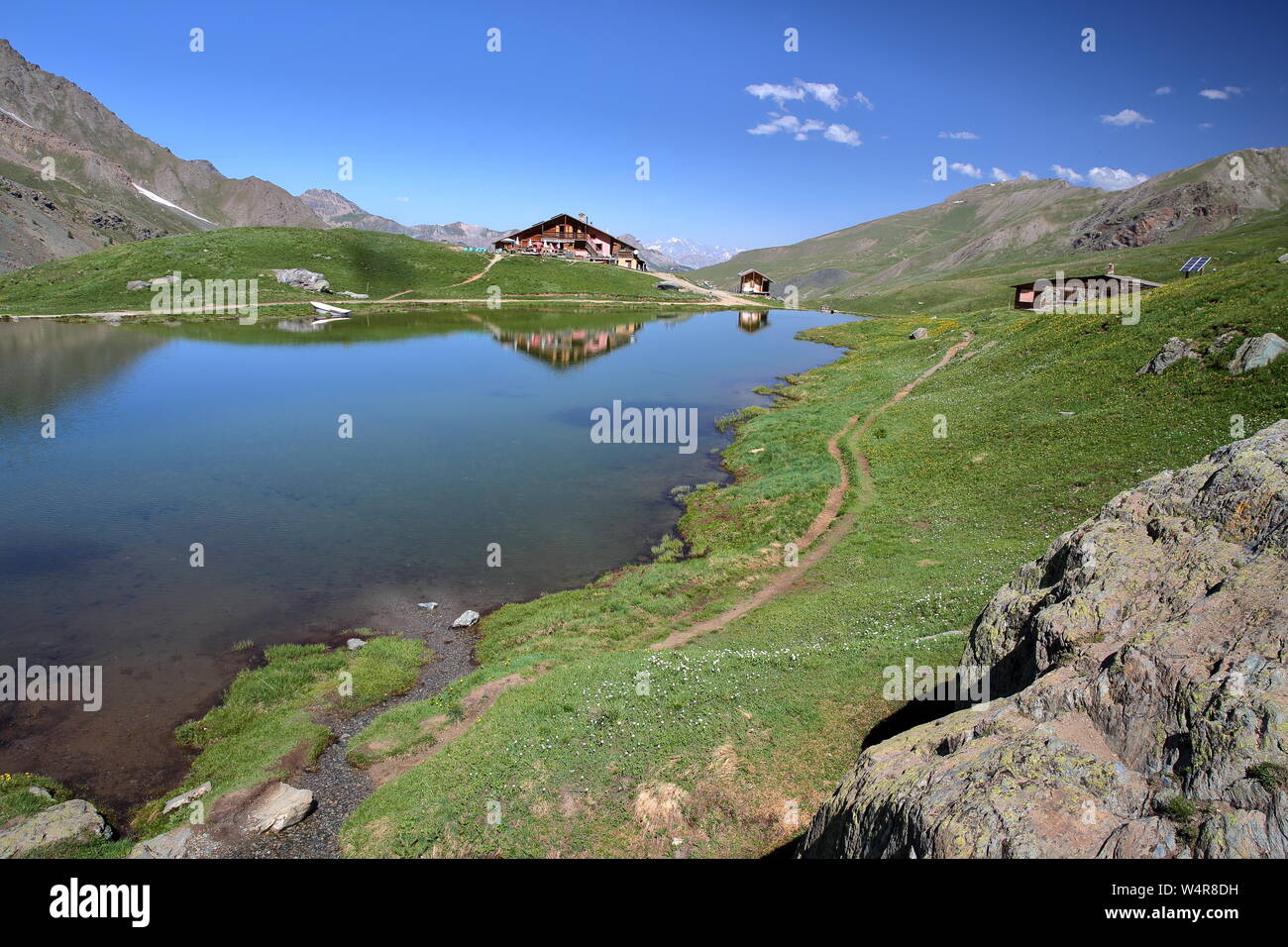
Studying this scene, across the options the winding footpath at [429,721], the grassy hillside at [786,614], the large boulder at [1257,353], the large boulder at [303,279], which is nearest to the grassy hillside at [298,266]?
the large boulder at [303,279]

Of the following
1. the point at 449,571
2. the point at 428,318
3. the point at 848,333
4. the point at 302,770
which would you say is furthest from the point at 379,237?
the point at 302,770

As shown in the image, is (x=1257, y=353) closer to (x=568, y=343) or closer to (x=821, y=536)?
(x=821, y=536)

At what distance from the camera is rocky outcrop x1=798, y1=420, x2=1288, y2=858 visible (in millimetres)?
7188

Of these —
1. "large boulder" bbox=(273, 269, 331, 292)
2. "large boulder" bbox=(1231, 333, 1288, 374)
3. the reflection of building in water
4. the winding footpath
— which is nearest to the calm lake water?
the winding footpath

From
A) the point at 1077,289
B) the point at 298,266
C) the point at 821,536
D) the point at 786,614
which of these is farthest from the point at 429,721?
the point at 298,266

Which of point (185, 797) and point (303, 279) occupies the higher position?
point (303, 279)

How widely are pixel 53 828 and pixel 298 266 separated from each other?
6520 inches

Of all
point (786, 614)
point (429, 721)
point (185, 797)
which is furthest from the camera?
point (786, 614)

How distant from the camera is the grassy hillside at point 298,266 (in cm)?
12594

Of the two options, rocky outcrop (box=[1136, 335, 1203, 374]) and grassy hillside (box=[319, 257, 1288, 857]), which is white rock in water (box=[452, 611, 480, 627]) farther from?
rocky outcrop (box=[1136, 335, 1203, 374])

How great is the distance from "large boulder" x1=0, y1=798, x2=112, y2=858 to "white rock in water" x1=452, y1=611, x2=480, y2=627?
13.4 m

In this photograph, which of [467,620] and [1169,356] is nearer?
[467,620]

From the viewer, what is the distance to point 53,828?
16.6 metres

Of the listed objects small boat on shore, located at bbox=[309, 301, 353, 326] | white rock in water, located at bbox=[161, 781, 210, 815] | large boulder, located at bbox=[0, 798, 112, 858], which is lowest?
white rock in water, located at bbox=[161, 781, 210, 815]
